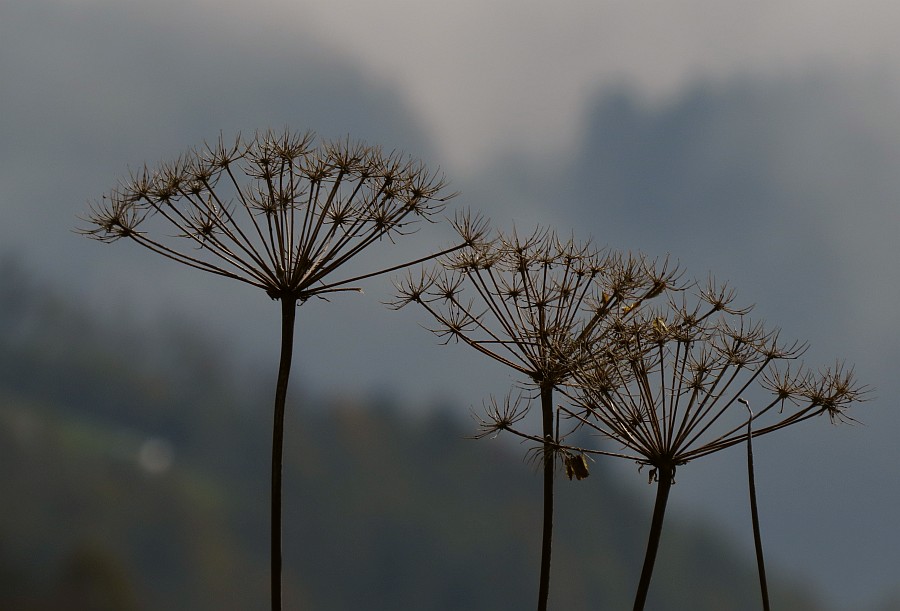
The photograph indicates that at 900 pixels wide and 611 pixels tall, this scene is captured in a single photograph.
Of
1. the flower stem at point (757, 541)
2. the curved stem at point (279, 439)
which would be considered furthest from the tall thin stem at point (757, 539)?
the curved stem at point (279, 439)

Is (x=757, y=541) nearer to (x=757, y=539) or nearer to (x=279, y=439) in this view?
(x=757, y=539)

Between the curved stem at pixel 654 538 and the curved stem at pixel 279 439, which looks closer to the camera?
the curved stem at pixel 654 538

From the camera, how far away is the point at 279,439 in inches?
250

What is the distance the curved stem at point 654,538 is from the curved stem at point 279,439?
7.29ft

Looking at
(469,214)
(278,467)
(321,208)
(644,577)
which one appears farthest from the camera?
(469,214)

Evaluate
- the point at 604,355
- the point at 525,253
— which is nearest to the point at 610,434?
the point at 604,355

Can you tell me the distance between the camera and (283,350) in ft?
21.4

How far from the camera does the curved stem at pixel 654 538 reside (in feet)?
19.5

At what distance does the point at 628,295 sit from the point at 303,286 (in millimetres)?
2300

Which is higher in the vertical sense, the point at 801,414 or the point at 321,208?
the point at 321,208

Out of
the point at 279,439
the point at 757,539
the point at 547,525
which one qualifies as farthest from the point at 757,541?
the point at 279,439

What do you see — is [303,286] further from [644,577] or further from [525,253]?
[644,577]

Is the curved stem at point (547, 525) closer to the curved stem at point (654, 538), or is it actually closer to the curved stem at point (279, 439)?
the curved stem at point (654, 538)

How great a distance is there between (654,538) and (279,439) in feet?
7.76
